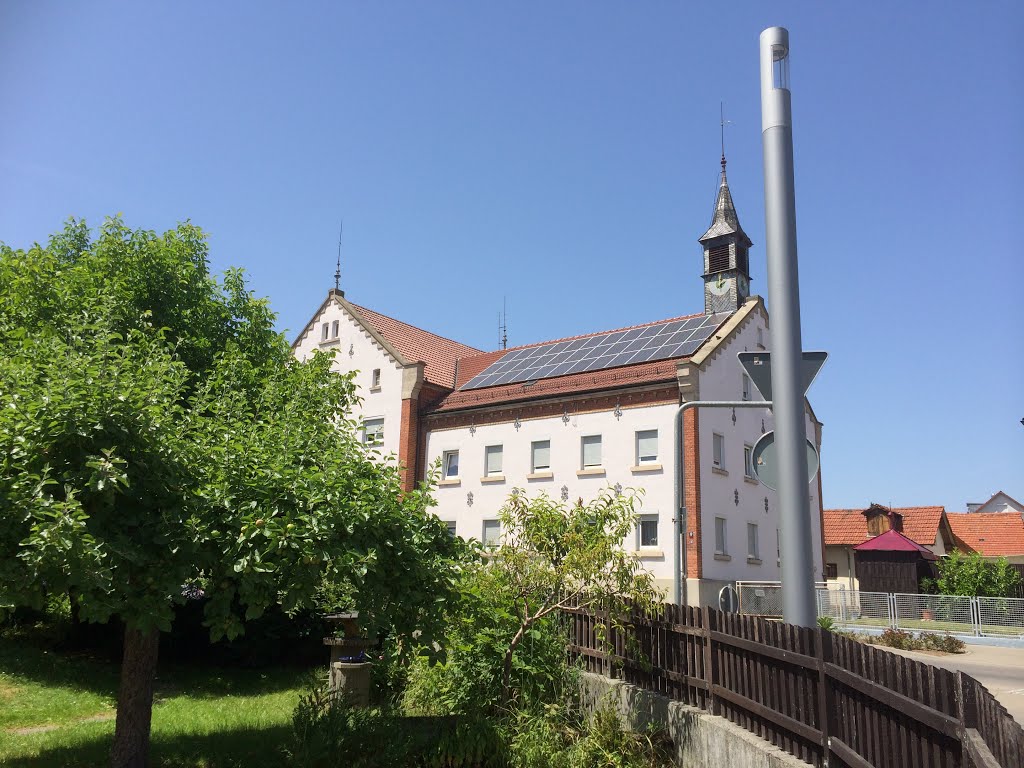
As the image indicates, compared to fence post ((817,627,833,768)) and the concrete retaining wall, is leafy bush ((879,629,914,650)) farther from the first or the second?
fence post ((817,627,833,768))

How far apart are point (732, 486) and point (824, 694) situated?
2435cm

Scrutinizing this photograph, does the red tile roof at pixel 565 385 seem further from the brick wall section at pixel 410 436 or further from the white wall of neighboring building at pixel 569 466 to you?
the brick wall section at pixel 410 436

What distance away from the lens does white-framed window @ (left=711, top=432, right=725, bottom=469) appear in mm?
29203

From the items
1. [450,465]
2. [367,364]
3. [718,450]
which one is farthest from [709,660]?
[367,364]

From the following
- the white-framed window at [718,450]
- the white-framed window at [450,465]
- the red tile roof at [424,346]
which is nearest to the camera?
the white-framed window at [718,450]

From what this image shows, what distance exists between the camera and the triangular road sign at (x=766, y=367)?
21.9ft

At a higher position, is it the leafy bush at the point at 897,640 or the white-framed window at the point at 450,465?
the white-framed window at the point at 450,465

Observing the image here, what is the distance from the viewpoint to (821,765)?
6324 millimetres

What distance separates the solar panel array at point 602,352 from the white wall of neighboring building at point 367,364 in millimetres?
3522

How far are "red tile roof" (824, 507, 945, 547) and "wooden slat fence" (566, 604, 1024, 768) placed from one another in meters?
40.9

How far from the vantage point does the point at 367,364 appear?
122ft

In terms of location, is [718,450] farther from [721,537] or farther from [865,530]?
[865,530]

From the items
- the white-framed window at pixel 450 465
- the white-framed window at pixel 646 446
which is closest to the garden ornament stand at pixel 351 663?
the white-framed window at pixel 646 446

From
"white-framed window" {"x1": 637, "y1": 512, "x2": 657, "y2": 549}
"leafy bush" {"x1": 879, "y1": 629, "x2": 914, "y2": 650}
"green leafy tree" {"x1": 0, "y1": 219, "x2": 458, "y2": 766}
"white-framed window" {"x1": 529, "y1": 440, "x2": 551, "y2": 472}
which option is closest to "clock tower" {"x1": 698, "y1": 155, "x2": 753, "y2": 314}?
"white-framed window" {"x1": 529, "y1": 440, "x2": 551, "y2": 472}
